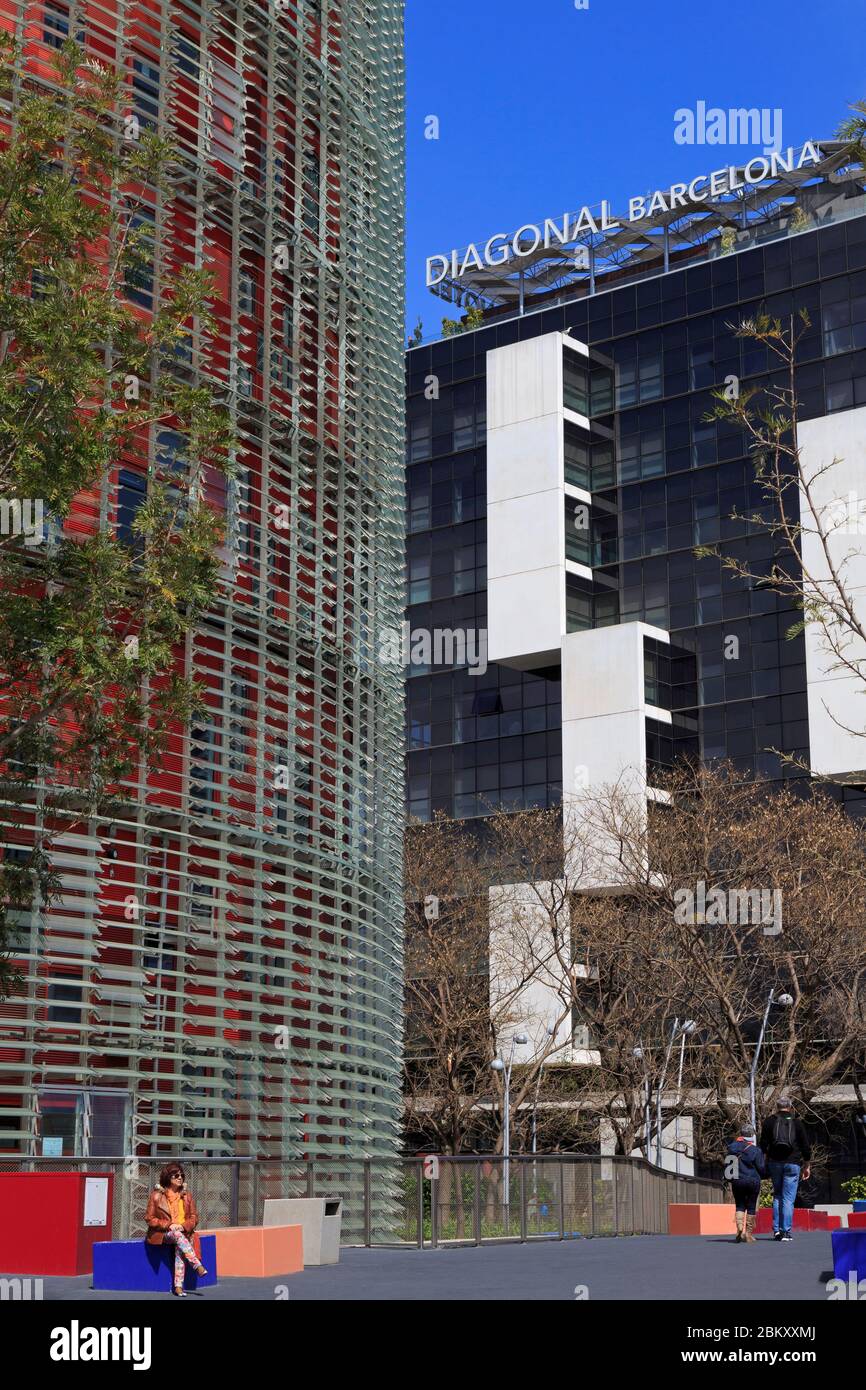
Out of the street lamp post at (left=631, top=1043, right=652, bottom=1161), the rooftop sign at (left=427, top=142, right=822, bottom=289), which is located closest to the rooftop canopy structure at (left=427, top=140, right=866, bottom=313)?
the rooftop sign at (left=427, top=142, right=822, bottom=289)

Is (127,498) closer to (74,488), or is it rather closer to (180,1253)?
(74,488)

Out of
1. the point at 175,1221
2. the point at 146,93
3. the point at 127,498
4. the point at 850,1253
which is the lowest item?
the point at 850,1253

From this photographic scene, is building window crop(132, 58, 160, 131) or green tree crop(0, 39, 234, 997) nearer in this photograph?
green tree crop(0, 39, 234, 997)

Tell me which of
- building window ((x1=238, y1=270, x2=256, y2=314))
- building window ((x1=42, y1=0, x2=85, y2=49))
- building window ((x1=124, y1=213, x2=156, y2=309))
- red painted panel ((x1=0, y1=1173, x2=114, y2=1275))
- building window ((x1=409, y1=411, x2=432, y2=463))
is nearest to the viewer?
red painted panel ((x1=0, y1=1173, x2=114, y2=1275))

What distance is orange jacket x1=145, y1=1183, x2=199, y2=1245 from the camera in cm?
1537

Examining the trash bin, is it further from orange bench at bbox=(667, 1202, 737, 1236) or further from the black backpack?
orange bench at bbox=(667, 1202, 737, 1236)

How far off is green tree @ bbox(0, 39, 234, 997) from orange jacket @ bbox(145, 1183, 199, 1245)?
232 cm

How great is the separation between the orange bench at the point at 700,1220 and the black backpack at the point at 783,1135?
868 centimetres

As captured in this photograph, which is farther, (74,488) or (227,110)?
(227,110)

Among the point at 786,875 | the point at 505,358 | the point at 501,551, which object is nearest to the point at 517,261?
the point at 505,358

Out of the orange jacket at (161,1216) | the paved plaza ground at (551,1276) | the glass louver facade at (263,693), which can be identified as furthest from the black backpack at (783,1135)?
the orange jacket at (161,1216)

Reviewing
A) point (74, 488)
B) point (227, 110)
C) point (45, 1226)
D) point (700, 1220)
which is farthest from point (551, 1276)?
point (227, 110)

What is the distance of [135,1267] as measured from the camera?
51.1 feet

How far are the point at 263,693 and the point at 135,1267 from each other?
898 centimetres
